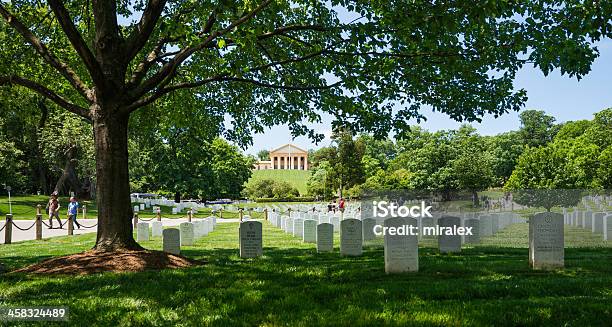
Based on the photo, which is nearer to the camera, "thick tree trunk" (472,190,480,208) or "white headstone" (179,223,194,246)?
"white headstone" (179,223,194,246)

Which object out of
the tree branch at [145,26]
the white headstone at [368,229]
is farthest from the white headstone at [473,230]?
the tree branch at [145,26]

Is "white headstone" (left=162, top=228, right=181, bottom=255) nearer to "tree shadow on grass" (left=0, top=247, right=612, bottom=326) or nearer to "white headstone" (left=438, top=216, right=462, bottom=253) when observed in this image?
"tree shadow on grass" (left=0, top=247, right=612, bottom=326)

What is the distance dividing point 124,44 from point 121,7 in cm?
527

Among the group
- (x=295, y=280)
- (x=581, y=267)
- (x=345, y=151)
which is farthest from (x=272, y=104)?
(x=345, y=151)

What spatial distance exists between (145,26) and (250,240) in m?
5.62

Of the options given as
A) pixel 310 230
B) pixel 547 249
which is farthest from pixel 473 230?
pixel 547 249

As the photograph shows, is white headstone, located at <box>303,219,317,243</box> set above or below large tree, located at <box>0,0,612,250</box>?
below

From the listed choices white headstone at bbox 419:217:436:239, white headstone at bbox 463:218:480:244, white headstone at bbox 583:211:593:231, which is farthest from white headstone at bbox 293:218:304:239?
white headstone at bbox 583:211:593:231

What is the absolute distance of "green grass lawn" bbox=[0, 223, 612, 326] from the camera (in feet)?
18.8

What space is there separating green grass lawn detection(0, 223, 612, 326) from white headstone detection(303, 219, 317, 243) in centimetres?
757

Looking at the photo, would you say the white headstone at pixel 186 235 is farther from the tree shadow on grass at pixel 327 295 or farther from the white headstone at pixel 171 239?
the tree shadow on grass at pixel 327 295

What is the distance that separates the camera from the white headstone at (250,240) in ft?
40.2

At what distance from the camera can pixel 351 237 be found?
12602 mm

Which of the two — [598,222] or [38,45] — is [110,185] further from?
[598,222]
